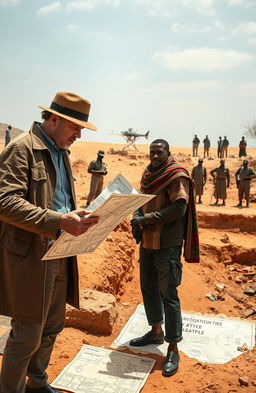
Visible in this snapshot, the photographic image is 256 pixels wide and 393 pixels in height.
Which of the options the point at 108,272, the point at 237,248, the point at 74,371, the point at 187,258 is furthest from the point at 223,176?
the point at 74,371

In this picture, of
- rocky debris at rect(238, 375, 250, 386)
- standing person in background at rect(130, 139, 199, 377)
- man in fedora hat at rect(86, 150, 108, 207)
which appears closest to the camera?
rocky debris at rect(238, 375, 250, 386)

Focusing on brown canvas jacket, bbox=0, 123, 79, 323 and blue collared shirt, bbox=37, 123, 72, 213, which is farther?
blue collared shirt, bbox=37, 123, 72, 213

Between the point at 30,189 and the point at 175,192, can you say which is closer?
the point at 30,189

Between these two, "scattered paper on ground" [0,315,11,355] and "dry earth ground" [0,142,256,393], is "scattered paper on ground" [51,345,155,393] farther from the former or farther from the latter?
"scattered paper on ground" [0,315,11,355]

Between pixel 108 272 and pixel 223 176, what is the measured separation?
8.34 meters

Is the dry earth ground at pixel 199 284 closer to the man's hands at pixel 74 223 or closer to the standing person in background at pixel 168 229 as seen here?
the standing person in background at pixel 168 229

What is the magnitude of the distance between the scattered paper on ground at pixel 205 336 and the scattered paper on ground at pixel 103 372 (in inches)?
11.2

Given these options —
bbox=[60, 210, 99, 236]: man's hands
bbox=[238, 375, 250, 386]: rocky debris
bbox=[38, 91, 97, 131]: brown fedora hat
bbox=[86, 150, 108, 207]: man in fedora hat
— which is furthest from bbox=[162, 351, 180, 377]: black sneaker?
bbox=[86, 150, 108, 207]: man in fedora hat

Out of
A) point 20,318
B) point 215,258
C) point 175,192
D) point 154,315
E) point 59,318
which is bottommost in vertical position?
point 215,258

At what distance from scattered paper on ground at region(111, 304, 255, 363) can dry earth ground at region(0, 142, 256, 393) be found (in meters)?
0.14

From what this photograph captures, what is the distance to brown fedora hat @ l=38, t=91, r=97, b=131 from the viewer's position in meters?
2.49

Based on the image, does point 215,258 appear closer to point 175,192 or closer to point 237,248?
point 237,248

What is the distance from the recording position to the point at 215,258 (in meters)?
8.41

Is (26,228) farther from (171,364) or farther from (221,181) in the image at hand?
(221,181)
